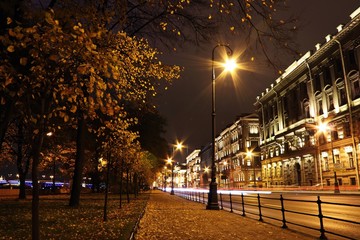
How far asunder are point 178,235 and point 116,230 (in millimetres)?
2003

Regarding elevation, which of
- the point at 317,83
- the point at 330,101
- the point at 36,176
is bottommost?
the point at 36,176

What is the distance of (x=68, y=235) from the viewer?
9.98 m

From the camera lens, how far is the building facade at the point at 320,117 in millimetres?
43906

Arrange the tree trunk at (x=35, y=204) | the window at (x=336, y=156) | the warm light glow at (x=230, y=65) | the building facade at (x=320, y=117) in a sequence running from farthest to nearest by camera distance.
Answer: the window at (x=336, y=156) → the building facade at (x=320, y=117) → the warm light glow at (x=230, y=65) → the tree trunk at (x=35, y=204)

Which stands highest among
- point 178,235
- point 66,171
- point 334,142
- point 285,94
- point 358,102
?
point 285,94

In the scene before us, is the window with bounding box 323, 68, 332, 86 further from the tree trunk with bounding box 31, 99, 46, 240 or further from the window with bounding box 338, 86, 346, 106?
the tree trunk with bounding box 31, 99, 46, 240

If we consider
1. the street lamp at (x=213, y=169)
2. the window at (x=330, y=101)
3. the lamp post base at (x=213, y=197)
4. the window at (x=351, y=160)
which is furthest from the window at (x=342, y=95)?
the lamp post base at (x=213, y=197)

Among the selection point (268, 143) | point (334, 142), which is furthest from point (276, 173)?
point (334, 142)

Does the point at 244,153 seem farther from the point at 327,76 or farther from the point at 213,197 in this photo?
the point at 213,197

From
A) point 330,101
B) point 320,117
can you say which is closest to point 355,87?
point 330,101

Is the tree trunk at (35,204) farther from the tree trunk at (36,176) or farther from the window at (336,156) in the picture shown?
the window at (336,156)

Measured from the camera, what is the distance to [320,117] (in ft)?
177

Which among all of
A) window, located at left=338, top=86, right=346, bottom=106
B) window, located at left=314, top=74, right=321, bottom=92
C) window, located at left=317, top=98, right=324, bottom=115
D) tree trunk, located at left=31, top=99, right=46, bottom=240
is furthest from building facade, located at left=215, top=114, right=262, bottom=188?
tree trunk, located at left=31, top=99, right=46, bottom=240

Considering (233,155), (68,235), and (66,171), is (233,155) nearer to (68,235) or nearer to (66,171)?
(66,171)
